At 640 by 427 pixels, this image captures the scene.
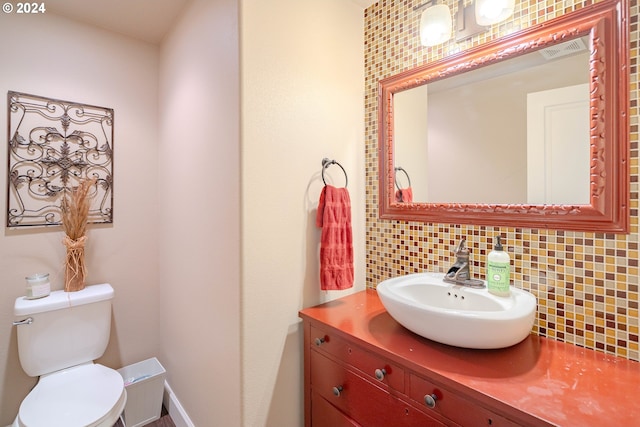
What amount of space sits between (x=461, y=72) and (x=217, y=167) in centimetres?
118

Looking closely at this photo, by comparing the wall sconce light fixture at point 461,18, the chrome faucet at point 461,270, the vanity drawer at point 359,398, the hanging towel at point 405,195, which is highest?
the wall sconce light fixture at point 461,18

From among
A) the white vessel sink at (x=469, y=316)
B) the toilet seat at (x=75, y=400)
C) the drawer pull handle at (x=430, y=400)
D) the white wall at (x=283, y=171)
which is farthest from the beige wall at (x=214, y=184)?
the drawer pull handle at (x=430, y=400)

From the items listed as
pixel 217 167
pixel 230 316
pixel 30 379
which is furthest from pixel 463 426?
pixel 30 379

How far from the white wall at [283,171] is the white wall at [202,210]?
2.2 inches

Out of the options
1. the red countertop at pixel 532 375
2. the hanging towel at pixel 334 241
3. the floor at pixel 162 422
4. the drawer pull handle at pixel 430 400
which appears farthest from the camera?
the floor at pixel 162 422

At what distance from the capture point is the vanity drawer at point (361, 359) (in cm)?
97

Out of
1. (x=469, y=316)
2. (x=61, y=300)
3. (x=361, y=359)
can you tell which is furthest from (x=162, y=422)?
(x=469, y=316)

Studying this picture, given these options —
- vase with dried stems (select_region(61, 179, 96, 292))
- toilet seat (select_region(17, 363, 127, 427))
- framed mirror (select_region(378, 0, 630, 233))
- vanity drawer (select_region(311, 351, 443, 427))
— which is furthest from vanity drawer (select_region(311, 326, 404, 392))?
vase with dried stems (select_region(61, 179, 96, 292))

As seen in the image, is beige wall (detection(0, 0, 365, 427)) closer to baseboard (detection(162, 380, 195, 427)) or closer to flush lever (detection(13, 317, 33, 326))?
baseboard (detection(162, 380, 195, 427))

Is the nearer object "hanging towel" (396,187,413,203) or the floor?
"hanging towel" (396,187,413,203)

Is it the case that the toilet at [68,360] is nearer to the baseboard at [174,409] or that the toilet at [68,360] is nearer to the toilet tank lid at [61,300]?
the toilet tank lid at [61,300]

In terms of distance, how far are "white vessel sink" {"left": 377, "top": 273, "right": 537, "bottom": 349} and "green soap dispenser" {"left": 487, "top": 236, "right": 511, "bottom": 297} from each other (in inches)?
1.0

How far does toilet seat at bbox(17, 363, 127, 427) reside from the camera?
123 cm

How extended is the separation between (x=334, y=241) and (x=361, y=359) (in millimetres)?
513
